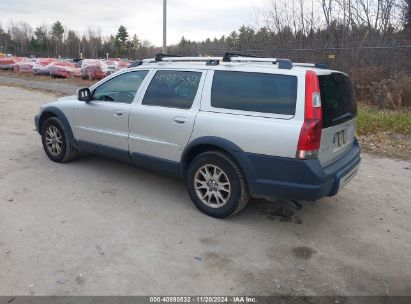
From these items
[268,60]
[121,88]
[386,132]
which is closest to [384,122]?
[386,132]

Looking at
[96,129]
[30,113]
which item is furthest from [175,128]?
[30,113]

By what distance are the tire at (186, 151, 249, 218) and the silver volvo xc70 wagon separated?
11mm

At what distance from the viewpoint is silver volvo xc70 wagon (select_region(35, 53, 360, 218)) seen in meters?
3.53

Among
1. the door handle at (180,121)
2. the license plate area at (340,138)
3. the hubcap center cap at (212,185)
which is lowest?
the hubcap center cap at (212,185)

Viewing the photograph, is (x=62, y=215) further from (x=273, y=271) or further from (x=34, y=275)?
(x=273, y=271)

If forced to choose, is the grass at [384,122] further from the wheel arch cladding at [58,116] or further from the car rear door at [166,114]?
the wheel arch cladding at [58,116]

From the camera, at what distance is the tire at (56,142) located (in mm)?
5734

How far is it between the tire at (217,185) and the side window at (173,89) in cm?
69

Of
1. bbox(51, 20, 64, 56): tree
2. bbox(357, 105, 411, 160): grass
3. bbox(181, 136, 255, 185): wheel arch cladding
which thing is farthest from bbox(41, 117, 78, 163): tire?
bbox(51, 20, 64, 56): tree

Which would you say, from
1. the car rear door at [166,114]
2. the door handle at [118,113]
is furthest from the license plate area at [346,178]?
A: the door handle at [118,113]

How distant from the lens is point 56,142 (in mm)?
5848

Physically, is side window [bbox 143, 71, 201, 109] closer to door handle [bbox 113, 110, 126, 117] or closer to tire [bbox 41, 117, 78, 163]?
door handle [bbox 113, 110, 126, 117]

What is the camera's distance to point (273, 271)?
3166mm

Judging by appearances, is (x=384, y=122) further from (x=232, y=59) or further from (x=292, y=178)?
(x=292, y=178)
